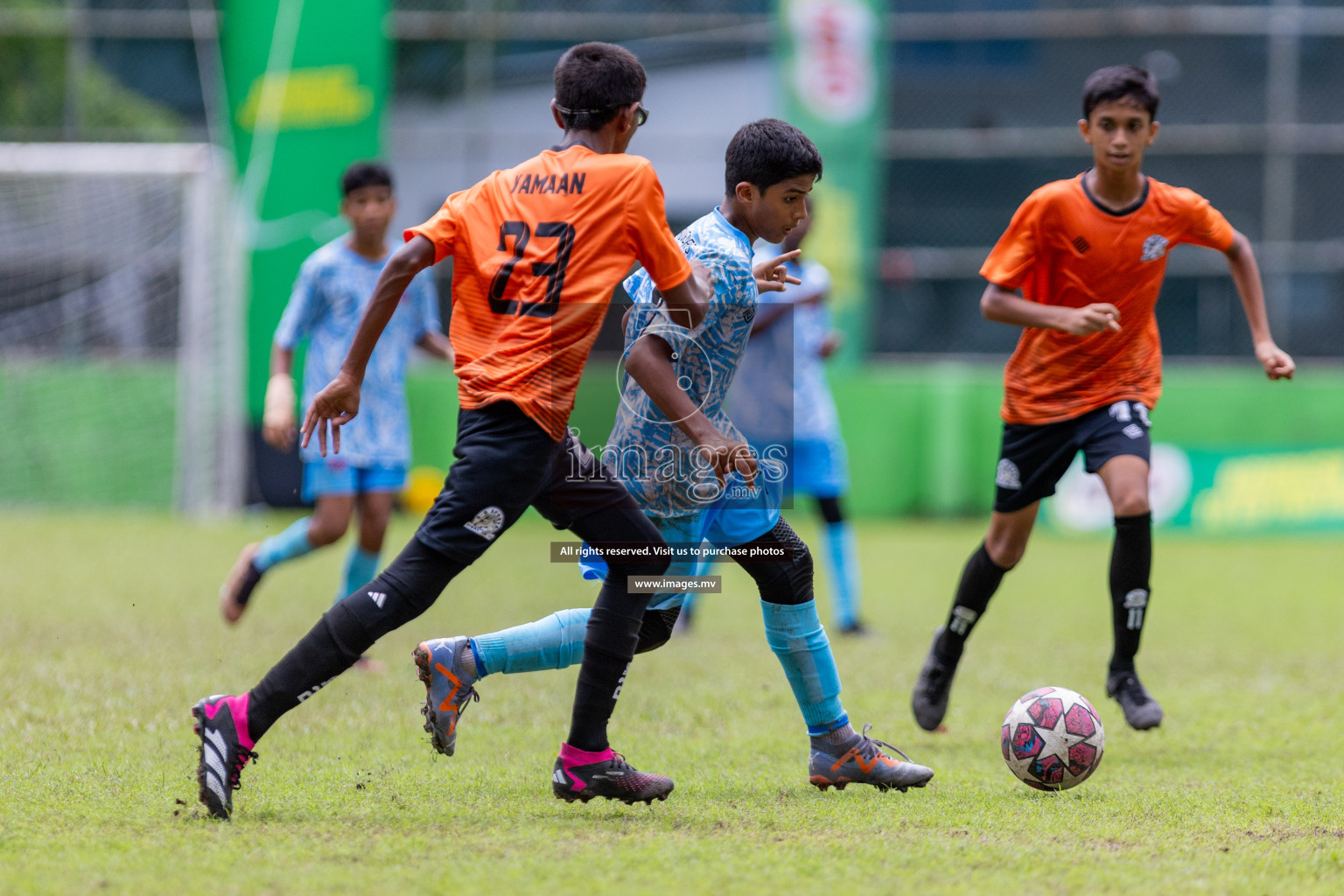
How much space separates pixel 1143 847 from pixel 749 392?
5716 millimetres

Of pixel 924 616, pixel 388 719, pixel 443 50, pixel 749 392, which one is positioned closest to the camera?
pixel 388 719

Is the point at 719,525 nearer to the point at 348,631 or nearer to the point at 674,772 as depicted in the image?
the point at 674,772

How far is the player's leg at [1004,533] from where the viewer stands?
4875 millimetres

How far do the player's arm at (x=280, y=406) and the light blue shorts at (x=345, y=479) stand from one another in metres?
0.45

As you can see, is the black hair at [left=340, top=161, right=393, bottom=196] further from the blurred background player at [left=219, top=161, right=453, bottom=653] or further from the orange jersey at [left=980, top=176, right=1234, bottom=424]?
the orange jersey at [left=980, top=176, right=1234, bottom=424]

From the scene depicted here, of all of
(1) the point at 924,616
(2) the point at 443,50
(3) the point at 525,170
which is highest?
(2) the point at 443,50

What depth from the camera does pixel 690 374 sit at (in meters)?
3.76

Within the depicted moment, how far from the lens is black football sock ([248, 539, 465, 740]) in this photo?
3.49 m

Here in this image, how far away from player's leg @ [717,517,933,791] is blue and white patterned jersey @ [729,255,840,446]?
357cm

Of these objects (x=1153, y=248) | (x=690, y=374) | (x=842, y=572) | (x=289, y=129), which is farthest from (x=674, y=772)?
(x=289, y=129)

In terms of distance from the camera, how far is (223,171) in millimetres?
13938

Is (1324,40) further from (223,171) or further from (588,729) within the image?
(588,729)

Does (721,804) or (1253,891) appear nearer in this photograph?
(1253,891)

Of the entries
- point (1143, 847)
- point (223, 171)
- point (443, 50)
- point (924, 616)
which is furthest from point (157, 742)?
point (443, 50)
